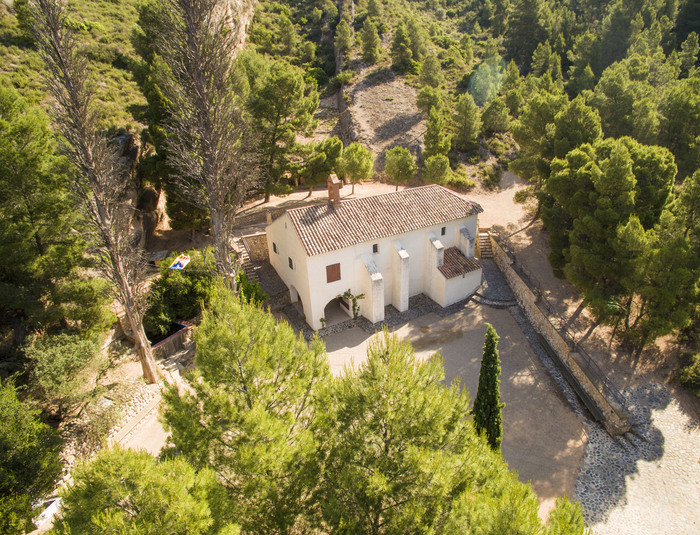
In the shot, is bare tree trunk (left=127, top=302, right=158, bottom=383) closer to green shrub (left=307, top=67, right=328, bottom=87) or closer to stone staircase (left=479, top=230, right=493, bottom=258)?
stone staircase (left=479, top=230, right=493, bottom=258)

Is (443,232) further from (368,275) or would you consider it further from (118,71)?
(118,71)

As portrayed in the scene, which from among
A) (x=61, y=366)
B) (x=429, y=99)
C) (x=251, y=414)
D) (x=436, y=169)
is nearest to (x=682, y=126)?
(x=436, y=169)

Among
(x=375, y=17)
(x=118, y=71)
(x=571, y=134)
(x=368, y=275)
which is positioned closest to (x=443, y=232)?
(x=368, y=275)

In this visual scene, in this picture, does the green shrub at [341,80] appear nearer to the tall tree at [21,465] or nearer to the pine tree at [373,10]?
the pine tree at [373,10]

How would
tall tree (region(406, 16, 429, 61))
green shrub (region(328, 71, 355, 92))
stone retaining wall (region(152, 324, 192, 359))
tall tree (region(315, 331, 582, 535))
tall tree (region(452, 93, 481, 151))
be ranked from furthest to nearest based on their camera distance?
tall tree (region(406, 16, 429, 61))
green shrub (region(328, 71, 355, 92))
tall tree (region(452, 93, 481, 151))
stone retaining wall (region(152, 324, 192, 359))
tall tree (region(315, 331, 582, 535))

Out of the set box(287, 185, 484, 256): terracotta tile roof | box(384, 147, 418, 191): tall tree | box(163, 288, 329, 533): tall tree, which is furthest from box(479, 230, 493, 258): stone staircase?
box(163, 288, 329, 533): tall tree

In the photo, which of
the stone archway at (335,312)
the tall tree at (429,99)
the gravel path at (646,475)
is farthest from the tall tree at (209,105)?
the tall tree at (429,99)
